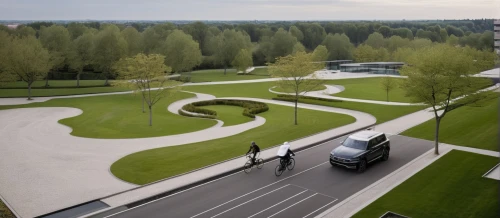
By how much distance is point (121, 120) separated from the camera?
119 feet

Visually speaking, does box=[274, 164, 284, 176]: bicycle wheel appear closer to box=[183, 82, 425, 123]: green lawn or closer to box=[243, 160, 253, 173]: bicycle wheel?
box=[243, 160, 253, 173]: bicycle wheel

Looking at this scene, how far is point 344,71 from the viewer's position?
86.4m

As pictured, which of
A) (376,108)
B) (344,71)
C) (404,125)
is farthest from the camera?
(344,71)

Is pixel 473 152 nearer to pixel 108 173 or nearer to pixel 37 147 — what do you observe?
pixel 108 173

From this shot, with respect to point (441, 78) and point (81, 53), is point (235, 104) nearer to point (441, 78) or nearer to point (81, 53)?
point (441, 78)

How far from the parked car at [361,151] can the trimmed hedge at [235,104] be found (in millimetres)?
16500

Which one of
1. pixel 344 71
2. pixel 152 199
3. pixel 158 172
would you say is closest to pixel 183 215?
pixel 152 199

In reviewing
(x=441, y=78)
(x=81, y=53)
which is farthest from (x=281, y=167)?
(x=81, y=53)

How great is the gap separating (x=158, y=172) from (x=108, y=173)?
263 centimetres

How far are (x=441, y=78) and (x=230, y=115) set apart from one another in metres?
20.3

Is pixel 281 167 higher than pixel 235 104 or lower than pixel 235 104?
higher

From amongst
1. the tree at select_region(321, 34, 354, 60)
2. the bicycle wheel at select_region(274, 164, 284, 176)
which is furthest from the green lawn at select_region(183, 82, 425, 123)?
the tree at select_region(321, 34, 354, 60)

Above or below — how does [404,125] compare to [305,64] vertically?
below

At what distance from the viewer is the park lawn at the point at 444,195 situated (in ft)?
51.6
